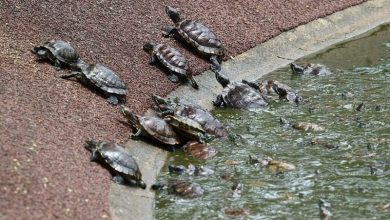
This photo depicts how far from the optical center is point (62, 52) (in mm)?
9273

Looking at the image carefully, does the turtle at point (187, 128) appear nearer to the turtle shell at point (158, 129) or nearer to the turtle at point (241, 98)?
the turtle shell at point (158, 129)

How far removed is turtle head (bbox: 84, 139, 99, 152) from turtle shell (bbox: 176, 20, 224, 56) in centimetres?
378

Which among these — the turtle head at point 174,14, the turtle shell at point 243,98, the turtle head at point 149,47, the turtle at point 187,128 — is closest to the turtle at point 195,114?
the turtle at point 187,128

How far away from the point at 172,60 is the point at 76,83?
5.29 feet

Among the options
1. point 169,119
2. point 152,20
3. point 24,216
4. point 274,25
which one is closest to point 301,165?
point 169,119

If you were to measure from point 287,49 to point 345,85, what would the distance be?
2.11m

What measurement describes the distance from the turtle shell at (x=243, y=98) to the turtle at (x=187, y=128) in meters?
1.30

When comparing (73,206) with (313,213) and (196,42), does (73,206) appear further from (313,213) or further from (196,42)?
(196,42)

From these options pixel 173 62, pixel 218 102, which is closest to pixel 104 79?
pixel 173 62

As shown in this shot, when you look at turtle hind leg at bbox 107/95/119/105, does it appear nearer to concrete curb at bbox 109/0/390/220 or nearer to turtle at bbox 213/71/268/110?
concrete curb at bbox 109/0/390/220

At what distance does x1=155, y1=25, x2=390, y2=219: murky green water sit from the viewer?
704 centimetres

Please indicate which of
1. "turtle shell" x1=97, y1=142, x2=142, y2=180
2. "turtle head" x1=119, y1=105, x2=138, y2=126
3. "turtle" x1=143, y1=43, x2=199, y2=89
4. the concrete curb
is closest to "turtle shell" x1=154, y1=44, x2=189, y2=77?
"turtle" x1=143, y1=43, x2=199, y2=89

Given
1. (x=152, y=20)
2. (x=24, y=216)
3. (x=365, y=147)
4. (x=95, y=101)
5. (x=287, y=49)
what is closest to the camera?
(x=24, y=216)

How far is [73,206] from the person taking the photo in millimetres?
6352
